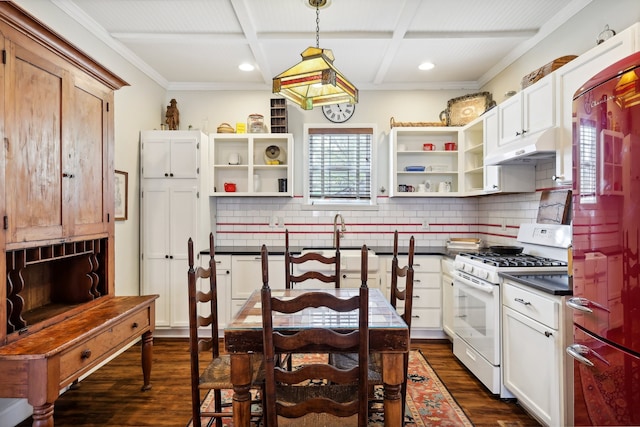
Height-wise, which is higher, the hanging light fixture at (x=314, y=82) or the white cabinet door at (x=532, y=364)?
the hanging light fixture at (x=314, y=82)

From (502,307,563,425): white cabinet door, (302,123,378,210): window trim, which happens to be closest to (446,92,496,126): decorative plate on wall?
(302,123,378,210): window trim

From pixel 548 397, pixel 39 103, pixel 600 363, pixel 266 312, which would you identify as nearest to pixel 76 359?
pixel 266 312

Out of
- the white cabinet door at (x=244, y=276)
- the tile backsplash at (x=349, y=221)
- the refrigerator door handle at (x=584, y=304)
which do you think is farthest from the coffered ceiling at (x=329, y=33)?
the refrigerator door handle at (x=584, y=304)

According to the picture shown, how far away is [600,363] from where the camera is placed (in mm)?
1532

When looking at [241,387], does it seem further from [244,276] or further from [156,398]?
[244,276]

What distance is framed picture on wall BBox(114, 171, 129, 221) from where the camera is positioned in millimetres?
3498

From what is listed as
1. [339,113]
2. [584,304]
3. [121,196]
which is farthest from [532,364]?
[121,196]

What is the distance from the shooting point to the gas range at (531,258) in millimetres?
2688

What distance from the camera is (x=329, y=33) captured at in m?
3.27

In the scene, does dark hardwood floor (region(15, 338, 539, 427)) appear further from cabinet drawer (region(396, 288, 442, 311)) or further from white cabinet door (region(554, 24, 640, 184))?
white cabinet door (region(554, 24, 640, 184))

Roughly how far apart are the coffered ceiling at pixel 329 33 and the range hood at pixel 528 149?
1.03m

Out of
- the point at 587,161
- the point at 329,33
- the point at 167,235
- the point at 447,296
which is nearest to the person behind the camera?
the point at 587,161

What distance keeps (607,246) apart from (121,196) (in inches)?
147

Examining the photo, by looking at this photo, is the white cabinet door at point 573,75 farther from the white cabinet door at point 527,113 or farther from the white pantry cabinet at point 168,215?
the white pantry cabinet at point 168,215
